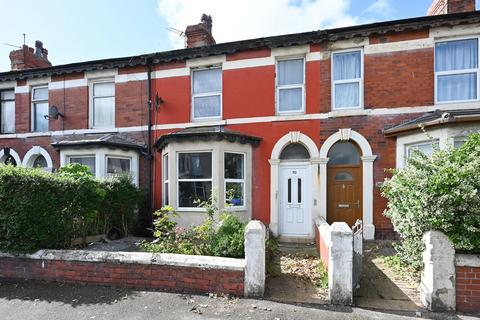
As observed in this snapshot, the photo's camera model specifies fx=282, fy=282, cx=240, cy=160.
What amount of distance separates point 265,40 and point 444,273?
701cm

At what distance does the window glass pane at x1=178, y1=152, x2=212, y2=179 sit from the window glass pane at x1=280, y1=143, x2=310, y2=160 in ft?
7.14

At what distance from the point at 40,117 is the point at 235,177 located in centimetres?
804

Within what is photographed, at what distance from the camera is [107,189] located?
6.97 meters

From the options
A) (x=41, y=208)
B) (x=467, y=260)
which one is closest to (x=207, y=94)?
(x=41, y=208)

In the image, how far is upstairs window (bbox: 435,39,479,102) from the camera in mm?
7156

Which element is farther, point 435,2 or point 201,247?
point 435,2

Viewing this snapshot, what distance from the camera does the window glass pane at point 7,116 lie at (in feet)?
36.1

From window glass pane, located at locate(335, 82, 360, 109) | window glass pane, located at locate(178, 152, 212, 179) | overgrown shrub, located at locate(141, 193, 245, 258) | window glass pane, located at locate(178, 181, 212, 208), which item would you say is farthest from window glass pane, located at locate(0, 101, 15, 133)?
window glass pane, located at locate(335, 82, 360, 109)

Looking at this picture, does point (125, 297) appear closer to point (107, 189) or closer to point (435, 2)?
point (107, 189)

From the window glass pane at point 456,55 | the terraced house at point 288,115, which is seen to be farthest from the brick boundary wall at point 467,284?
the window glass pane at point 456,55

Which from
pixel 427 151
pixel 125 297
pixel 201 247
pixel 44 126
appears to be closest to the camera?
pixel 125 297

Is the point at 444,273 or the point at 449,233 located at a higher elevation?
the point at 449,233

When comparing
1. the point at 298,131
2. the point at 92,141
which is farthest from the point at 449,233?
the point at 92,141

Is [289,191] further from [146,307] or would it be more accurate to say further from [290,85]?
[146,307]
